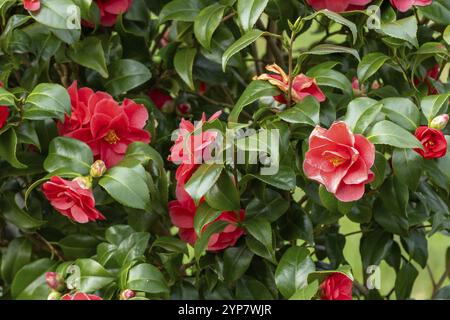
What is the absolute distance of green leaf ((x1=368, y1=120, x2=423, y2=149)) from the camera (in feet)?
3.77

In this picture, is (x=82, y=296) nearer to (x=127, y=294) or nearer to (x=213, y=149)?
(x=127, y=294)

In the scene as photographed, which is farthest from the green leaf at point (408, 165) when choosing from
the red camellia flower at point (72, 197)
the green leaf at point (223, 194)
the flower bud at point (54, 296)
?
the flower bud at point (54, 296)

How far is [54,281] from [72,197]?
0.17 meters

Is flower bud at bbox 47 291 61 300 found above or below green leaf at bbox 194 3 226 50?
below

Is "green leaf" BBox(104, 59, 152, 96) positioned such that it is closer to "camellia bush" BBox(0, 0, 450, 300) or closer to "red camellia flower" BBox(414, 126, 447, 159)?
"camellia bush" BBox(0, 0, 450, 300)

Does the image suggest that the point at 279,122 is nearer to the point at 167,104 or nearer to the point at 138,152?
the point at 138,152

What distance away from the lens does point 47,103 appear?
4.29 feet

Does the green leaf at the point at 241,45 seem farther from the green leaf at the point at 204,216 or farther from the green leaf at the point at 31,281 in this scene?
the green leaf at the point at 31,281

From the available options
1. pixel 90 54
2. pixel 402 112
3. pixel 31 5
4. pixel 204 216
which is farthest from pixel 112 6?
pixel 402 112

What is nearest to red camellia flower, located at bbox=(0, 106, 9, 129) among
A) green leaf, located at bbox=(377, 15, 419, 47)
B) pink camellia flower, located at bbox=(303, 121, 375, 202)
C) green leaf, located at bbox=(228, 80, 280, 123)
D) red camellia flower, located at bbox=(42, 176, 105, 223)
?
red camellia flower, located at bbox=(42, 176, 105, 223)

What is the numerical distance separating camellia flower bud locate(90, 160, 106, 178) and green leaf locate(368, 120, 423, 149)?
0.43 meters

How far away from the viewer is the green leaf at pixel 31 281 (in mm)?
1499

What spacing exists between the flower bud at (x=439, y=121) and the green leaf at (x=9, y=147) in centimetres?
63
